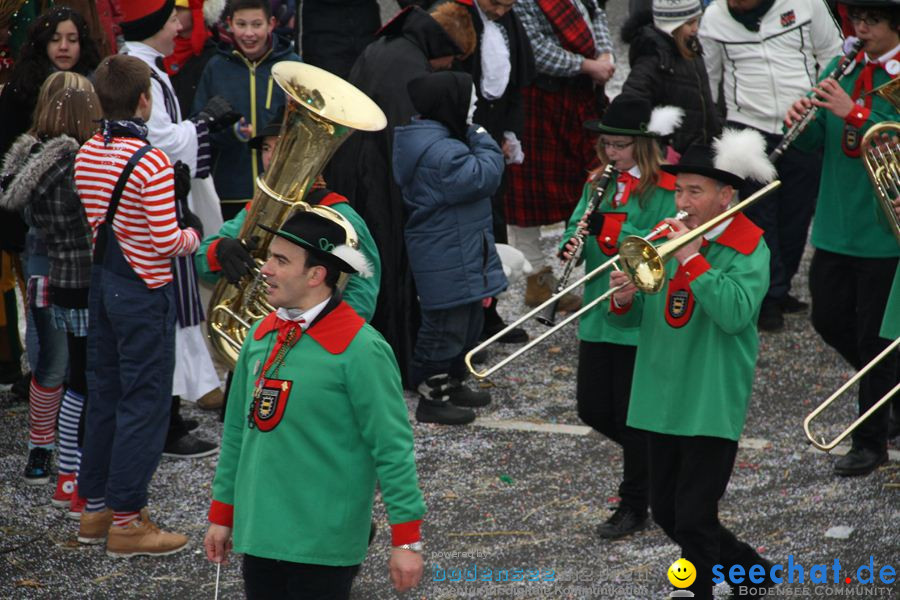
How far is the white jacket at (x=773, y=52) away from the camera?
8.48 metres

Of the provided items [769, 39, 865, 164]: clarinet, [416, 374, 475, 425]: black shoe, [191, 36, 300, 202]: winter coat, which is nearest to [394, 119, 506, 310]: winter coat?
[416, 374, 475, 425]: black shoe

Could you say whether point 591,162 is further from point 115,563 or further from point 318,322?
point 318,322

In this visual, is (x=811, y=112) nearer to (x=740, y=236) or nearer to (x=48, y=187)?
(x=740, y=236)

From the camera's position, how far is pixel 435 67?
7.55m

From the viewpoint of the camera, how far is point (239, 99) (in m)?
7.89

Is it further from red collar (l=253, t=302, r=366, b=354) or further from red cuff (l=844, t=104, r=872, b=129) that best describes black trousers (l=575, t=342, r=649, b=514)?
red collar (l=253, t=302, r=366, b=354)

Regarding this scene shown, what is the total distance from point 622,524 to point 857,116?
7.33ft

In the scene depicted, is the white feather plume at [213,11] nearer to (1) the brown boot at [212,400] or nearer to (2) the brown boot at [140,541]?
(1) the brown boot at [212,400]

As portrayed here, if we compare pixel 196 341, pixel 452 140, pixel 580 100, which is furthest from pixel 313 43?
pixel 196 341

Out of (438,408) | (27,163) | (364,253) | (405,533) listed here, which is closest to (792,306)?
(438,408)

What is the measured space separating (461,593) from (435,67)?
325 cm

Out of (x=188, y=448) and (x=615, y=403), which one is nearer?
(x=615, y=403)

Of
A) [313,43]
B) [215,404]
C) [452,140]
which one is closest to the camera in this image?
[452,140]

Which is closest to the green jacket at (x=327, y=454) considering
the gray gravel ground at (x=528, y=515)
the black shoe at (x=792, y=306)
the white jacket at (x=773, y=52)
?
the gray gravel ground at (x=528, y=515)
